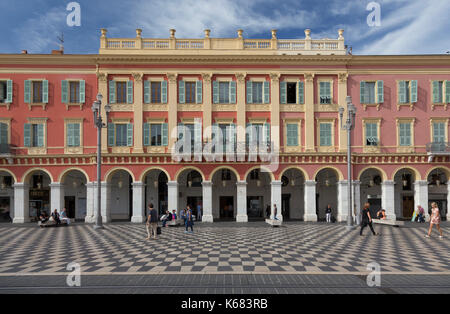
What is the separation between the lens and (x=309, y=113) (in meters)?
26.4

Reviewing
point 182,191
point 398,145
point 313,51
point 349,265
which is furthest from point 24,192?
point 398,145

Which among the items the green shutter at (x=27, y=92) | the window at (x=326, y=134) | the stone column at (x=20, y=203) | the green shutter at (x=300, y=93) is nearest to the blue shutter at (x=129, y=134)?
the green shutter at (x=27, y=92)

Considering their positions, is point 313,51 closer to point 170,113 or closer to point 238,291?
point 170,113

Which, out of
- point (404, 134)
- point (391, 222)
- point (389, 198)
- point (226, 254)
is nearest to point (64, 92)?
point (226, 254)

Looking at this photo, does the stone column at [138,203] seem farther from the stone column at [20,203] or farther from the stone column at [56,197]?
the stone column at [20,203]

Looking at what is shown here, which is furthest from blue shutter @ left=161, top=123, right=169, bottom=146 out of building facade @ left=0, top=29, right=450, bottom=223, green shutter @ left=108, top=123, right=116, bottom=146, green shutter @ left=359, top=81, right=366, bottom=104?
green shutter @ left=359, top=81, right=366, bottom=104

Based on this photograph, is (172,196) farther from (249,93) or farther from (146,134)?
(249,93)

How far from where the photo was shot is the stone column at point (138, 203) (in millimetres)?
25047

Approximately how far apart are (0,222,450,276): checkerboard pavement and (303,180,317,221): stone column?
9.86m

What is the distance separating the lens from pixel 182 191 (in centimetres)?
2869

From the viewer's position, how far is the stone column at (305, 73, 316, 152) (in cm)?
2617

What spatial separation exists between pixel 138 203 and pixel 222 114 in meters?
10.5
